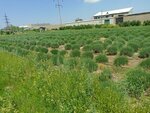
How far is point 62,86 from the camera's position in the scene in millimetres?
7438

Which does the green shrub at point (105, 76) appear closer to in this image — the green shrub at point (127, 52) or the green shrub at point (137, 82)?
the green shrub at point (137, 82)

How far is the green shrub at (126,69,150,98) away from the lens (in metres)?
7.57

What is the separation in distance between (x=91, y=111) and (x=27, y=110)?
81.2 inches

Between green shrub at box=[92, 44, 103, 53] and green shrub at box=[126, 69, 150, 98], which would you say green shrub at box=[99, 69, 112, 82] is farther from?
green shrub at box=[92, 44, 103, 53]

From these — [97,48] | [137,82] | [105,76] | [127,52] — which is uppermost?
[137,82]

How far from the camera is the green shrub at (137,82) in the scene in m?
7.57

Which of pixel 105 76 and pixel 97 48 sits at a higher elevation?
pixel 105 76

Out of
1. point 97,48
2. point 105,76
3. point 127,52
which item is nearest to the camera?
point 105,76

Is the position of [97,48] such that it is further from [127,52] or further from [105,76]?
[105,76]

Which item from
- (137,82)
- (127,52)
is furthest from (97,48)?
(137,82)

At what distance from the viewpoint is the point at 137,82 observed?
804 cm

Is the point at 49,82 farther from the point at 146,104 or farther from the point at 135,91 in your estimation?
the point at 146,104

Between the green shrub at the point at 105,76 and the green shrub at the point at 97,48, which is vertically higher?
the green shrub at the point at 105,76

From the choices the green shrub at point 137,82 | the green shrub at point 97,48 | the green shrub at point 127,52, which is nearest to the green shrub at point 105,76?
the green shrub at point 137,82
